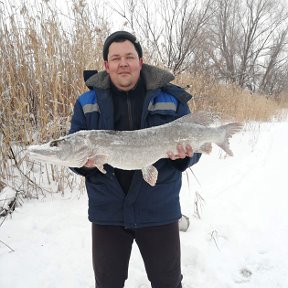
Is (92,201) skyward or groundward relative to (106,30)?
groundward

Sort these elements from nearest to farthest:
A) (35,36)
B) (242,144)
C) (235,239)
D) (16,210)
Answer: (235,239) → (16,210) → (35,36) → (242,144)

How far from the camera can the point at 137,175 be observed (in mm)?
1784

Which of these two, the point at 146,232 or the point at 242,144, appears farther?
the point at 242,144

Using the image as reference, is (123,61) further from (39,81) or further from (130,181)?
(39,81)

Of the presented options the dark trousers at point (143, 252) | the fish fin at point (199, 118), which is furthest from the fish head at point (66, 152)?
the fish fin at point (199, 118)

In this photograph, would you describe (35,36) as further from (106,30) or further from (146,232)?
(146,232)

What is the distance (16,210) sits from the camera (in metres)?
3.29

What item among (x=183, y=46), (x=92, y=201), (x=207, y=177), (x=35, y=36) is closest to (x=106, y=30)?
(x=35, y=36)

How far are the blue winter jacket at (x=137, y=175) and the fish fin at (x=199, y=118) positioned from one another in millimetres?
43

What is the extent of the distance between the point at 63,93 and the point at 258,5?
767 inches

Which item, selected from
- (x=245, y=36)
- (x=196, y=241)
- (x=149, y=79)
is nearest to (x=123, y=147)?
(x=149, y=79)

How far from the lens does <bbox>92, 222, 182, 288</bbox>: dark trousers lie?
177 centimetres

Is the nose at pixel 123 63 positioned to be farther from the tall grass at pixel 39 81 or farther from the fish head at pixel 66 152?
the tall grass at pixel 39 81

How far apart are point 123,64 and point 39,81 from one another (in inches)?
86.5
